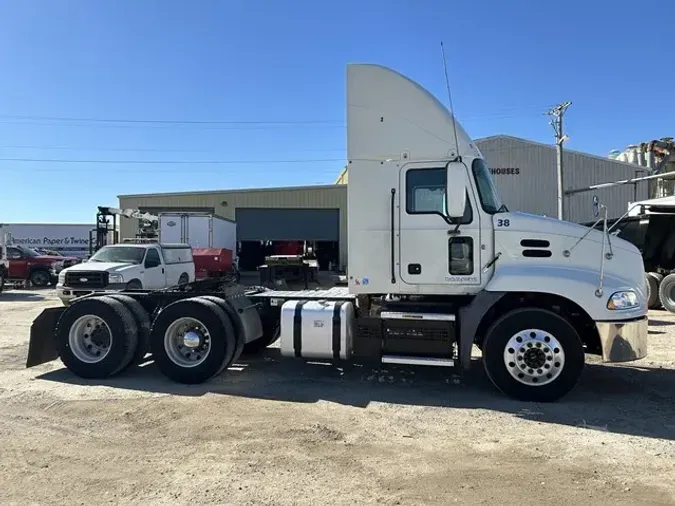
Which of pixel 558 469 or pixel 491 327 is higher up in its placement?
pixel 491 327

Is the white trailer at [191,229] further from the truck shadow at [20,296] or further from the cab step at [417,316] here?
the cab step at [417,316]

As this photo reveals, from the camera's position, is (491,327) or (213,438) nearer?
(213,438)

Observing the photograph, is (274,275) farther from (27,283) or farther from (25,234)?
(25,234)

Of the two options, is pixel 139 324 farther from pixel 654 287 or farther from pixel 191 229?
pixel 191 229

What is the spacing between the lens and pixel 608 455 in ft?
15.3

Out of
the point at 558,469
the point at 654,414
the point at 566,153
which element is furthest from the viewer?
the point at 566,153

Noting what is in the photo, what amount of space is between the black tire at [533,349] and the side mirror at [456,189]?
1424 millimetres

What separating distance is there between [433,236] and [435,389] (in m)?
1.97

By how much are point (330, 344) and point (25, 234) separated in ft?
147

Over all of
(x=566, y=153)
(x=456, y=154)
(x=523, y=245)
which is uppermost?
(x=566, y=153)

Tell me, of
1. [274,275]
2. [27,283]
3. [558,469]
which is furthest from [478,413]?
[27,283]

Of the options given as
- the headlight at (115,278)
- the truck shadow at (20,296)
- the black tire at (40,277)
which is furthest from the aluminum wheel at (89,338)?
the black tire at (40,277)

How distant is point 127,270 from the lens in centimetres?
1498

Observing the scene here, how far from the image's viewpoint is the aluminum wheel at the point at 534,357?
240 inches
